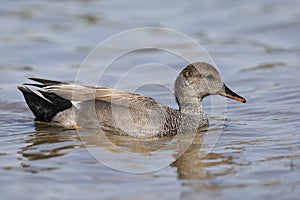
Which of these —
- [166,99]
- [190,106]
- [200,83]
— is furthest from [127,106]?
[166,99]

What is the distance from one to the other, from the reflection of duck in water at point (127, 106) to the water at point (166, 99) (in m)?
0.21

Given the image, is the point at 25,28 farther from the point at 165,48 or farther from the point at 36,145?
the point at 36,145

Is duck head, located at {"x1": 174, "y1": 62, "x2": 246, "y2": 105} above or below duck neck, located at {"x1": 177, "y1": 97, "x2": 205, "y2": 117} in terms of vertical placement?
above

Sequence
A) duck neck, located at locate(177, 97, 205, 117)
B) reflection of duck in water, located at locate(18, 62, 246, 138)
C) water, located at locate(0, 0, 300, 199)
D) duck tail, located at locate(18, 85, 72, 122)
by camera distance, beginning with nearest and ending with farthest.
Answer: water, located at locate(0, 0, 300, 199), reflection of duck in water, located at locate(18, 62, 246, 138), duck tail, located at locate(18, 85, 72, 122), duck neck, located at locate(177, 97, 205, 117)

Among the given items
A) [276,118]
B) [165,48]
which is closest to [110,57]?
[165,48]

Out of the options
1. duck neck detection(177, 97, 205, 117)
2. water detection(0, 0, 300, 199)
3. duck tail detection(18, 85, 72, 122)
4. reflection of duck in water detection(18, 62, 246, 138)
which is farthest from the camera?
duck neck detection(177, 97, 205, 117)

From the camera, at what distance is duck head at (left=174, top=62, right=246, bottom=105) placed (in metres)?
8.76

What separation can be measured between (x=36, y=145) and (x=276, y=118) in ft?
10.8

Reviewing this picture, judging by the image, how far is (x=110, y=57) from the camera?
44.0ft

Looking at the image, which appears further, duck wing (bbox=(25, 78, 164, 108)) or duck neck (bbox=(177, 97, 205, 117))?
duck neck (bbox=(177, 97, 205, 117))

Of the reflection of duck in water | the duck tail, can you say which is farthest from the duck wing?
the duck tail

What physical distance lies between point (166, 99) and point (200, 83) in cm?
186

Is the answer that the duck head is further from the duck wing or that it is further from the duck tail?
the duck tail

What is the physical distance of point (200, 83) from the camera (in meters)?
8.83
